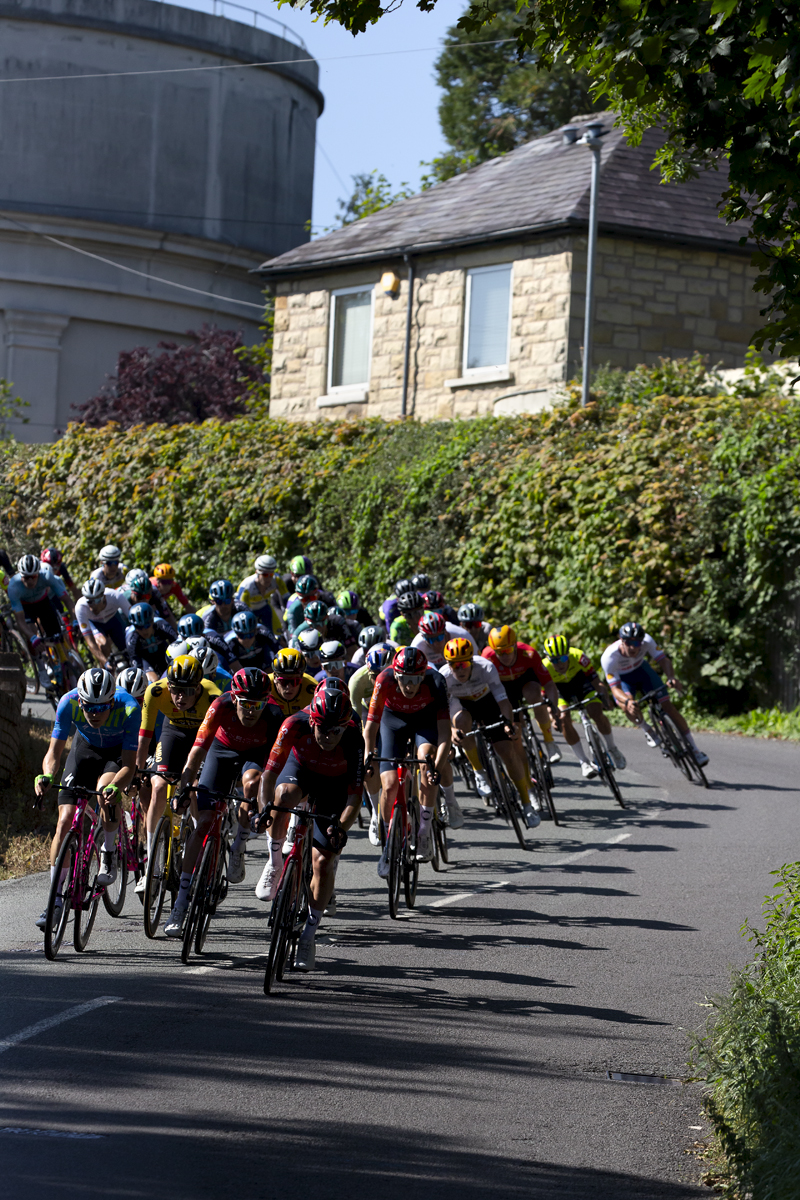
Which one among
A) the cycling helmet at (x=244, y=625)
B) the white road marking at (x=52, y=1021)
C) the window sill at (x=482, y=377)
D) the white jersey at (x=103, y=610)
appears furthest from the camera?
the window sill at (x=482, y=377)

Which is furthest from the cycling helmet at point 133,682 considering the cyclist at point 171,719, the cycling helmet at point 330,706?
the cycling helmet at point 330,706

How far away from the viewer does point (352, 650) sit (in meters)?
16.0

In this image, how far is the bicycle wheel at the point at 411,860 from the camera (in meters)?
10.8

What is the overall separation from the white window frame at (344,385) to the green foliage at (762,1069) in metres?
23.3

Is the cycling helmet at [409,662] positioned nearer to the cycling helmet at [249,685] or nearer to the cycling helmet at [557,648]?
the cycling helmet at [249,685]

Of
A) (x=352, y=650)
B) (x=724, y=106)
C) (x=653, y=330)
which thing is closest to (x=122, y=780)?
(x=724, y=106)

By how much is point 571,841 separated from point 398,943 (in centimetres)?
410

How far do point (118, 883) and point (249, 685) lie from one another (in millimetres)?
1773

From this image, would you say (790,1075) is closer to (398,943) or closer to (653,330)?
(398,943)

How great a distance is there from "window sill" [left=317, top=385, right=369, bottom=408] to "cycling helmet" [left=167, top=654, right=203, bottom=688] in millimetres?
20224

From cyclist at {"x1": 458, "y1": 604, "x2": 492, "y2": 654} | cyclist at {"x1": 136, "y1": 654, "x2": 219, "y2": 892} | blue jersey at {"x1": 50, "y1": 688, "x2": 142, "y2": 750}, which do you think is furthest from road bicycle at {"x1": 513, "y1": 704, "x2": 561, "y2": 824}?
blue jersey at {"x1": 50, "y1": 688, "x2": 142, "y2": 750}

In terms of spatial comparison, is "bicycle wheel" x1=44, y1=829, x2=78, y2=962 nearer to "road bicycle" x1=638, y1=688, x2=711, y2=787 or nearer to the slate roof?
"road bicycle" x1=638, y1=688, x2=711, y2=787

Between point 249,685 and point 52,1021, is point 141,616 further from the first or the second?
point 52,1021

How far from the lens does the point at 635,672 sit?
16469 mm
